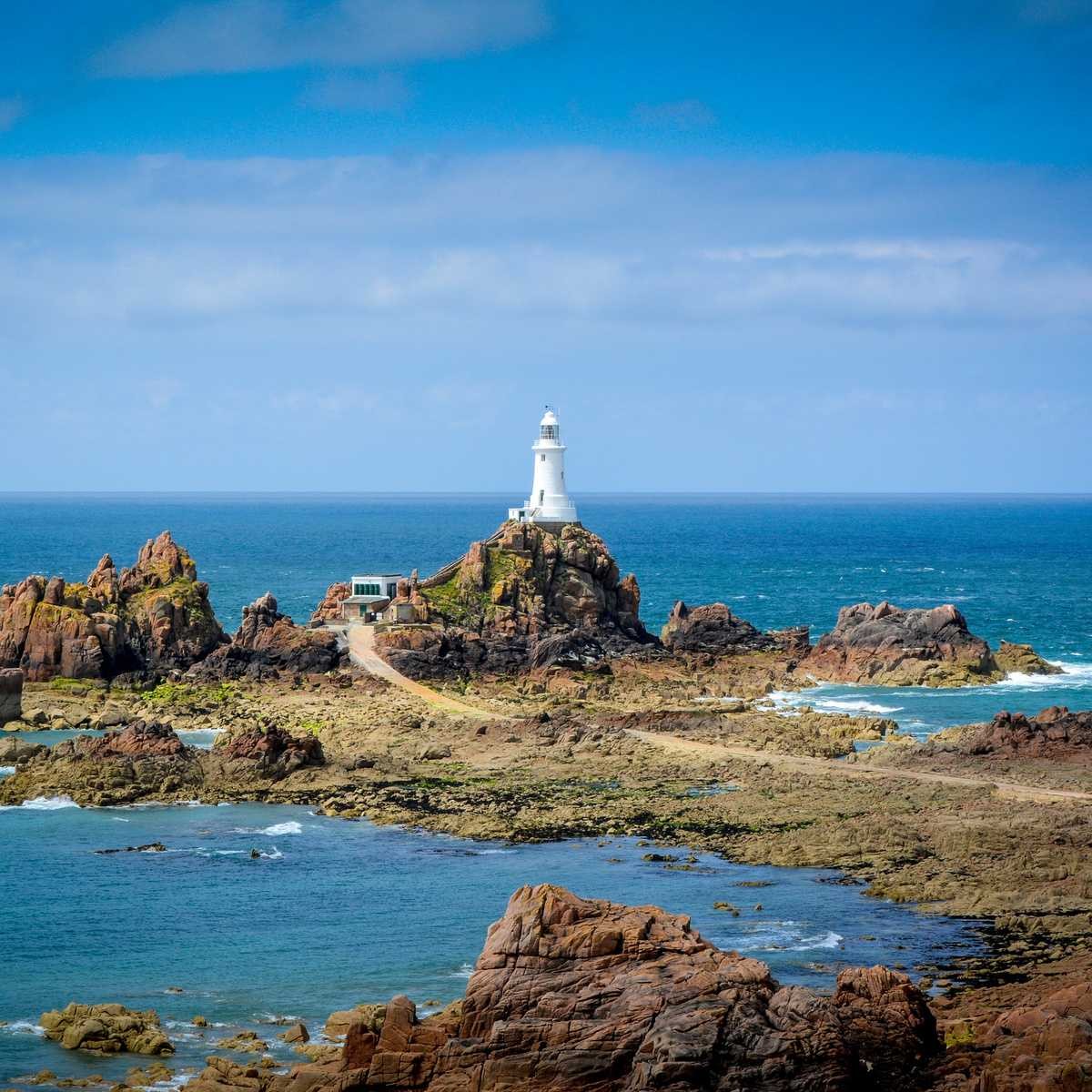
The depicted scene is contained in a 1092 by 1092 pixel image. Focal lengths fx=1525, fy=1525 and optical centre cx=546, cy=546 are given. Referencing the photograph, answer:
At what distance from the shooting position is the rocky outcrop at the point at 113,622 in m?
85.3

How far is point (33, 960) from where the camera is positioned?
128 feet

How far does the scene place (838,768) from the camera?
205ft

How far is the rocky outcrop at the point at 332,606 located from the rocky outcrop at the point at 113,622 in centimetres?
907

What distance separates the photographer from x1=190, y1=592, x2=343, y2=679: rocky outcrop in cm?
8756

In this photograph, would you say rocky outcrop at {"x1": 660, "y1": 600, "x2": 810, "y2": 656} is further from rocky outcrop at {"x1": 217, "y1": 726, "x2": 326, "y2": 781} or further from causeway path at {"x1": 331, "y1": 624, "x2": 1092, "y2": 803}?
rocky outcrop at {"x1": 217, "y1": 726, "x2": 326, "y2": 781}

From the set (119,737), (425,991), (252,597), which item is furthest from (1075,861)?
(252,597)

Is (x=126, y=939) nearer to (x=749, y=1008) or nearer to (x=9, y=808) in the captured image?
(x=9, y=808)

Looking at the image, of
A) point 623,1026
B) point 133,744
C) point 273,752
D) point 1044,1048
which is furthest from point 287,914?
point 1044,1048

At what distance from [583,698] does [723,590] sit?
7448 centimetres

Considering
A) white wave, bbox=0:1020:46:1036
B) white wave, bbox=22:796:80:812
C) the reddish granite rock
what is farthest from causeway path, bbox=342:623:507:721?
white wave, bbox=0:1020:46:1036

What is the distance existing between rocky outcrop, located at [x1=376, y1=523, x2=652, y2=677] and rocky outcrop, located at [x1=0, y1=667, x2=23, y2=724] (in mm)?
23198

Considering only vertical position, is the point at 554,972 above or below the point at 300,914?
above

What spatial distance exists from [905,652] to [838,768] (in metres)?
33.5

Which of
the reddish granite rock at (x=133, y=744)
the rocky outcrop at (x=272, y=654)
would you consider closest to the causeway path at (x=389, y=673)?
the rocky outcrop at (x=272, y=654)
